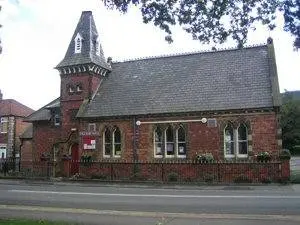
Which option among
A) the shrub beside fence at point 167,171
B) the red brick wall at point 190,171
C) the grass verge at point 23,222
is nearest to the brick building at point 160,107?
the shrub beside fence at point 167,171

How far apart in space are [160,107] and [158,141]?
2399 millimetres

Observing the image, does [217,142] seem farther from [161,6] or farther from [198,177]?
[161,6]

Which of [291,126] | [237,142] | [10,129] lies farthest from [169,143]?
[291,126]

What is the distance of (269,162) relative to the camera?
2670 cm

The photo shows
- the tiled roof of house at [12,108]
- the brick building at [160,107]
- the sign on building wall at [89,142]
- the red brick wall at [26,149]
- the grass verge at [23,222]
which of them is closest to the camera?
the grass verge at [23,222]

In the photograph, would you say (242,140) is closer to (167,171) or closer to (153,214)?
(167,171)

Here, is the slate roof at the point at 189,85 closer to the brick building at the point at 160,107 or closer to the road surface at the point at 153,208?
the brick building at the point at 160,107

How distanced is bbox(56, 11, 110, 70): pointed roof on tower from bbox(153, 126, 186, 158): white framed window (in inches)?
329

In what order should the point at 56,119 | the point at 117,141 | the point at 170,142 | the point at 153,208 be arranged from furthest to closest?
the point at 56,119 → the point at 117,141 → the point at 170,142 → the point at 153,208

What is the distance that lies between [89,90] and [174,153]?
898cm

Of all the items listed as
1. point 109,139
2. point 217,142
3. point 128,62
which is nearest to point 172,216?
point 217,142

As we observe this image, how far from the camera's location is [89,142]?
112 ft

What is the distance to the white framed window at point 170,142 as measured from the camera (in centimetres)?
3167

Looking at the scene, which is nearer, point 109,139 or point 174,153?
point 174,153
